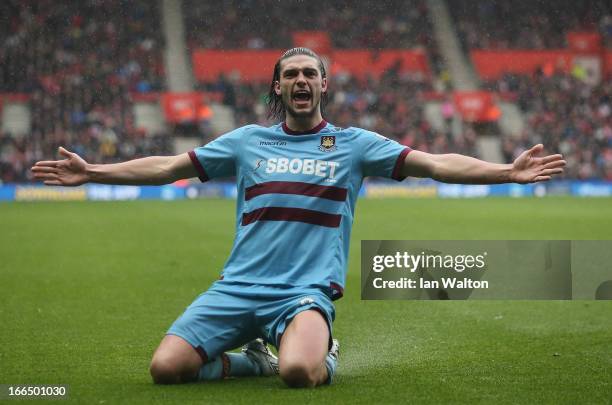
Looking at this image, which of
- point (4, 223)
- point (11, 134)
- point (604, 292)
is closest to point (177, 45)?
point (11, 134)

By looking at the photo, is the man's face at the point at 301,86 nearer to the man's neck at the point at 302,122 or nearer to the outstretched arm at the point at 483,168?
the man's neck at the point at 302,122

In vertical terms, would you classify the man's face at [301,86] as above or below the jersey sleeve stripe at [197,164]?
above

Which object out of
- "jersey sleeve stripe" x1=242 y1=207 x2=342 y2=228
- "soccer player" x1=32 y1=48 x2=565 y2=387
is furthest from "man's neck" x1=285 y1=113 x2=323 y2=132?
"jersey sleeve stripe" x1=242 y1=207 x2=342 y2=228

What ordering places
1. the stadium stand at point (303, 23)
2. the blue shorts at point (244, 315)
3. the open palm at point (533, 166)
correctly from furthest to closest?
1. the stadium stand at point (303, 23)
2. the blue shorts at point (244, 315)
3. the open palm at point (533, 166)

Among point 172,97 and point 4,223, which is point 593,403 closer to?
point 4,223

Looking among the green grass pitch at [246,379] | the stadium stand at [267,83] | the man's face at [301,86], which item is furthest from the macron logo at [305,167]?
the stadium stand at [267,83]

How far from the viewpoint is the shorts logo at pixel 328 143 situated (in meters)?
6.22

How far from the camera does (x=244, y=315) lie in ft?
19.7

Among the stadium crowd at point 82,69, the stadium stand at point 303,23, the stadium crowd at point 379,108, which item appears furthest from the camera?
the stadium stand at point 303,23

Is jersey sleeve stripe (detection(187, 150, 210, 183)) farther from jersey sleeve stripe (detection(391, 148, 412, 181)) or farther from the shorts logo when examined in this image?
jersey sleeve stripe (detection(391, 148, 412, 181))

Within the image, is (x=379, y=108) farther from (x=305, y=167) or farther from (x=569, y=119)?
(x=305, y=167)

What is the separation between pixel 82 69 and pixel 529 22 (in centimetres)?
1789

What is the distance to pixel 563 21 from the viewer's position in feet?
132

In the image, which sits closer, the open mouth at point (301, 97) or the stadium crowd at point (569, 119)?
the open mouth at point (301, 97)
